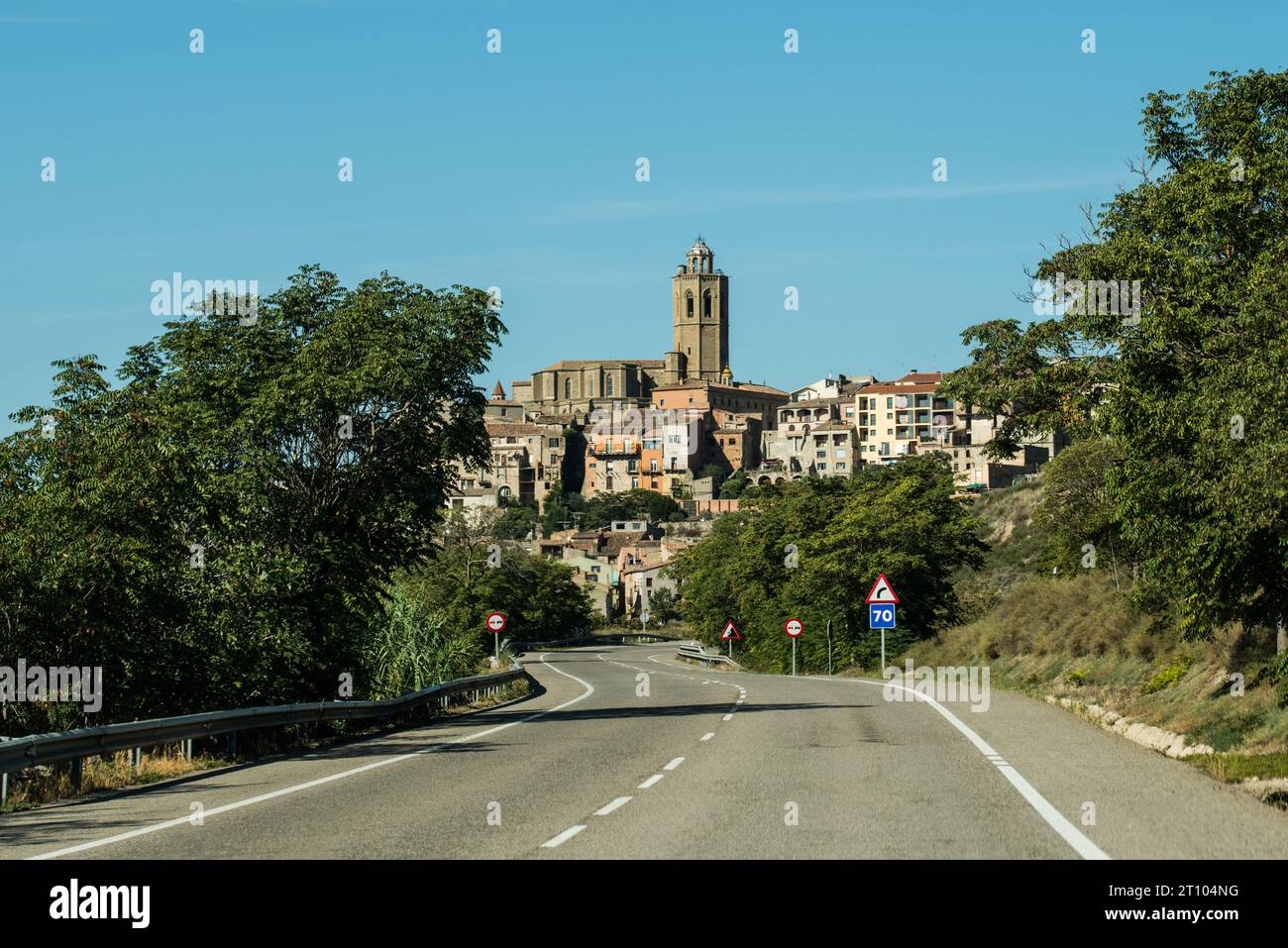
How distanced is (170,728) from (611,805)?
671cm

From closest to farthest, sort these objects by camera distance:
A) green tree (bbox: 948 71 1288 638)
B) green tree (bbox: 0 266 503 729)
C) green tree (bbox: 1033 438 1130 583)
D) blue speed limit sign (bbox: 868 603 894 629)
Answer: green tree (bbox: 948 71 1288 638) → green tree (bbox: 0 266 503 729) → blue speed limit sign (bbox: 868 603 894 629) → green tree (bbox: 1033 438 1130 583)

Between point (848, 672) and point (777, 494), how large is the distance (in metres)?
31.7

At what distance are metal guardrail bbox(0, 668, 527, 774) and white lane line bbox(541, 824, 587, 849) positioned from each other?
5.74m

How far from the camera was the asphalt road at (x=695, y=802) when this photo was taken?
10.4 metres

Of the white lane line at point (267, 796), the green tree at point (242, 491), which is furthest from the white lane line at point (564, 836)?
the green tree at point (242, 491)

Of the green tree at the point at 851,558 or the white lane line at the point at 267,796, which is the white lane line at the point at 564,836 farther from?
the green tree at the point at 851,558

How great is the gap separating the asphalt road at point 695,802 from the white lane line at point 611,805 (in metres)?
0.04

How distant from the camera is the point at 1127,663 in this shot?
2880cm

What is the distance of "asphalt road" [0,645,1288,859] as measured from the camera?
34.1 ft

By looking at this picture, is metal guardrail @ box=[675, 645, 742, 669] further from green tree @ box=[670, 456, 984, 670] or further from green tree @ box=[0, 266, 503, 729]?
green tree @ box=[0, 266, 503, 729]

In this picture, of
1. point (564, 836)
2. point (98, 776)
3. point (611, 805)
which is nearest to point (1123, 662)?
point (611, 805)

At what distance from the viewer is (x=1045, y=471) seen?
56.0m

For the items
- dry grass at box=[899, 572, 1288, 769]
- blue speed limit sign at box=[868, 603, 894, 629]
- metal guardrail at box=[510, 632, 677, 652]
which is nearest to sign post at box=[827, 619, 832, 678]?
dry grass at box=[899, 572, 1288, 769]

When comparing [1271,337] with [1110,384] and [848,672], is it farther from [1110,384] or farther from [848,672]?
[848,672]
